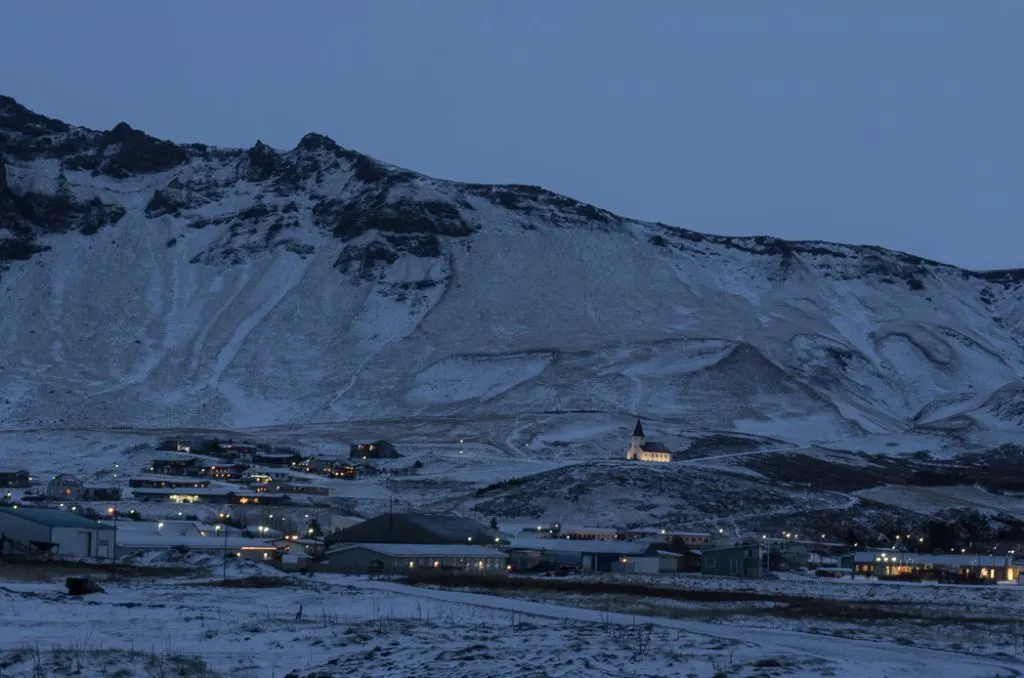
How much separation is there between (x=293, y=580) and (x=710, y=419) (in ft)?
390

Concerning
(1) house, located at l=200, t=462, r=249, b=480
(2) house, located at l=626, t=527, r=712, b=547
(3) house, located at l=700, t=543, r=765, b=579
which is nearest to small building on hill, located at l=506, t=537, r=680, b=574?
(3) house, located at l=700, t=543, r=765, b=579

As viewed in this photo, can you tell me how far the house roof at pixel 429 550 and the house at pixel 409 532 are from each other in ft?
6.99

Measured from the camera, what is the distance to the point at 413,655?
2427 centimetres

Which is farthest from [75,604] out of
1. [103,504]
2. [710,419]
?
[710,419]

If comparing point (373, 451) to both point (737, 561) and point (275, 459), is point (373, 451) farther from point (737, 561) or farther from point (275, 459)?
point (737, 561)

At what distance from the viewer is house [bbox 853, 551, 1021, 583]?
242 ft

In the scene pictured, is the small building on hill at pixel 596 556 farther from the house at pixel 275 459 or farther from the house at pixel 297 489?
the house at pixel 275 459

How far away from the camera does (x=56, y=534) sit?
200ft

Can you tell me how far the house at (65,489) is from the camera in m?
95.4

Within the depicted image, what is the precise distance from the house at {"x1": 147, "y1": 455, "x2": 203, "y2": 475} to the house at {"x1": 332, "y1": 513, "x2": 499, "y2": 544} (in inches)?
1625

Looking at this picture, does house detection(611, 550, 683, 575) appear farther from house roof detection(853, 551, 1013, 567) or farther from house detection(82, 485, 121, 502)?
house detection(82, 485, 121, 502)

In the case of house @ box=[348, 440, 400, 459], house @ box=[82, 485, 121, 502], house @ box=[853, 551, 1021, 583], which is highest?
house @ box=[348, 440, 400, 459]

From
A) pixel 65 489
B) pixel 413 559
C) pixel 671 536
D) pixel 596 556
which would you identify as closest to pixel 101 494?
pixel 65 489

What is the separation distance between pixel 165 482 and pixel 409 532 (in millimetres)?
39022
